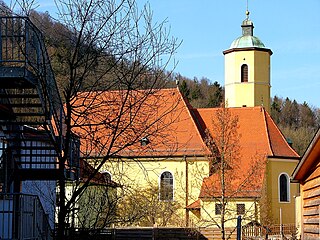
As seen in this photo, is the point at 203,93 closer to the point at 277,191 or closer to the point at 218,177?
the point at 277,191

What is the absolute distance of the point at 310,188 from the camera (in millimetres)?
15219

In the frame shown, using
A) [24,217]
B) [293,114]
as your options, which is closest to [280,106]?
[293,114]

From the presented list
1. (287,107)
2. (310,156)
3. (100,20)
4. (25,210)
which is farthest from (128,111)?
(287,107)

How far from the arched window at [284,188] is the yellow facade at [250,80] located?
11.8m

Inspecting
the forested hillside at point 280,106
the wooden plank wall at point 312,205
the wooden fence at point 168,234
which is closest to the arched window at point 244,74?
the wooden fence at point 168,234

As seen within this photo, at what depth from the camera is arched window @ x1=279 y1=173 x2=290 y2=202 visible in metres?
46.8

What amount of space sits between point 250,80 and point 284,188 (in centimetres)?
1358

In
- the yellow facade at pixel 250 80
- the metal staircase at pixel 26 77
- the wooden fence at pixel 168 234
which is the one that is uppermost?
the yellow facade at pixel 250 80

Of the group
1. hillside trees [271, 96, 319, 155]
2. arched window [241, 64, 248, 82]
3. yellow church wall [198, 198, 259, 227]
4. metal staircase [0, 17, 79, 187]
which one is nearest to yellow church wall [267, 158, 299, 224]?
yellow church wall [198, 198, 259, 227]

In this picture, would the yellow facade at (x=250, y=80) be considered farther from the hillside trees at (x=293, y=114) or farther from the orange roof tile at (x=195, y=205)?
the hillside trees at (x=293, y=114)

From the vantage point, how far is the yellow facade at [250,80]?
190 feet

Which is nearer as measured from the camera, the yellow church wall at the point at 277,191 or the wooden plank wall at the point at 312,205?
the wooden plank wall at the point at 312,205

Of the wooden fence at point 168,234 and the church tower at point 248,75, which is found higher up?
the church tower at point 248,75

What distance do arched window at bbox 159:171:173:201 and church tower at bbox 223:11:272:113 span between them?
12.8 m
